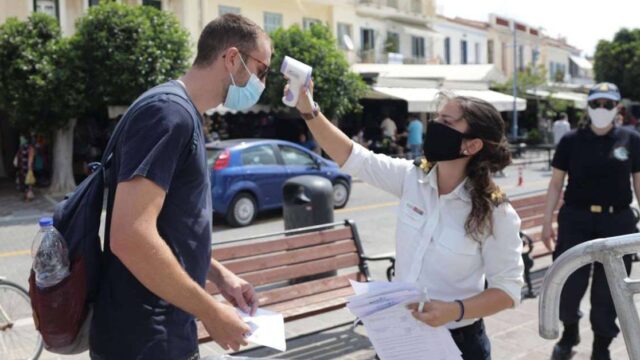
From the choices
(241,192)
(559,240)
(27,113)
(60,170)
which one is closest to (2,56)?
(27,113)

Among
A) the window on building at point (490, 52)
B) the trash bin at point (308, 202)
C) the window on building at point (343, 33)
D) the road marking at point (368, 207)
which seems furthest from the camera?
the window on building at point (490, 52)

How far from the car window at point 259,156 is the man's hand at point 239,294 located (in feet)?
29.4

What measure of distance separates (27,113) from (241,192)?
7016 mm

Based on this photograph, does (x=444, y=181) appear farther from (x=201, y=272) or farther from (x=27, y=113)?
(x=27, y=113)

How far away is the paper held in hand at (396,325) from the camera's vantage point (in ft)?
6.86

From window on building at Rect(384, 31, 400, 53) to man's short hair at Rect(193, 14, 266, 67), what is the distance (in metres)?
29.9

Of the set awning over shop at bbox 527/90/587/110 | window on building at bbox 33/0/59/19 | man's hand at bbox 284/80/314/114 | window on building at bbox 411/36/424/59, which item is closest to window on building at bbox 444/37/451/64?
window on building at bbox 411/36/424/59

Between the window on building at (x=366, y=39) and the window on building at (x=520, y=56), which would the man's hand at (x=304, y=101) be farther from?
the window on building at (x=520, y=56)

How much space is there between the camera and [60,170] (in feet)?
53.4

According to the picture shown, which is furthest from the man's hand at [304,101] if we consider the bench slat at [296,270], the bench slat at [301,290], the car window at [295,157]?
the car window at [295,157]

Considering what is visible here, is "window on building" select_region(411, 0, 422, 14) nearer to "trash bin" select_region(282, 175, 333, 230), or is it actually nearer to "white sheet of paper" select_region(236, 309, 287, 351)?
"trash bin" select_region(282, 175, 333, 230)

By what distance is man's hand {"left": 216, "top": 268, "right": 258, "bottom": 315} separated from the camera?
2244mm

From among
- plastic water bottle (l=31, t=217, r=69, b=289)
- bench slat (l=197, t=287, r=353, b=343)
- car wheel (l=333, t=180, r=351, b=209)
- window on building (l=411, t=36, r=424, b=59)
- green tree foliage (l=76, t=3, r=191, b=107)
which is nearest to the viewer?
plastic water bottle (l=31, t=217, r=69, b=289)

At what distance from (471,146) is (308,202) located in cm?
381
